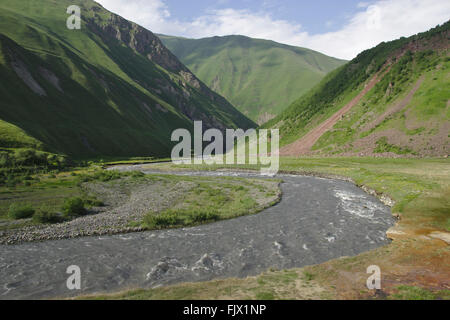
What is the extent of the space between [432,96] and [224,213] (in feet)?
291

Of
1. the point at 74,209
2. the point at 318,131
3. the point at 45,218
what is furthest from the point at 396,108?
the point at 45,218

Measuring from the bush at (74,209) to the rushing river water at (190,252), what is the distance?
8.40 metres

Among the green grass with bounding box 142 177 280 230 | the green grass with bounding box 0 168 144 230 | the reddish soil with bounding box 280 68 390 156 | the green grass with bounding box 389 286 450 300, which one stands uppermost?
the reddish soil with bounding box 280 68 390 156

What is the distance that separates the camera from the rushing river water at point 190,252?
52.1 ft

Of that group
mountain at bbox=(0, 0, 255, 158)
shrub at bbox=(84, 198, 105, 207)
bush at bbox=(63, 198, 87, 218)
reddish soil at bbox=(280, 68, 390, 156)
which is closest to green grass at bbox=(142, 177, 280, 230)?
bush at bbox=(63, 198, 87, 218)

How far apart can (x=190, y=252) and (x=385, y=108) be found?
101 metres

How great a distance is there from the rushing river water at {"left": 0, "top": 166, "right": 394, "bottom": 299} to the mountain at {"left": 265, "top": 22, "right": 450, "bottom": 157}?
59958mm

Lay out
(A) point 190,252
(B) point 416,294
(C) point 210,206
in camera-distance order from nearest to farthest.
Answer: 1. (B) point 416,294
2. (A) point 190,252
3. (C) point 210,206

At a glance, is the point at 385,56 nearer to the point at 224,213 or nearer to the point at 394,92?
the point at 394,92

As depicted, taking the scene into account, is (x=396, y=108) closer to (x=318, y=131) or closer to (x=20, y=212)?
(x=318, y=131)

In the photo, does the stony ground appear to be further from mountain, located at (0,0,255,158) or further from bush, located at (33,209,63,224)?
mountain, located at (0,0,255,158)

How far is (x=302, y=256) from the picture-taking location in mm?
19375

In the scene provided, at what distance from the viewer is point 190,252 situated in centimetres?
2017

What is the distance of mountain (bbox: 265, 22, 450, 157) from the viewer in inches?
3027
